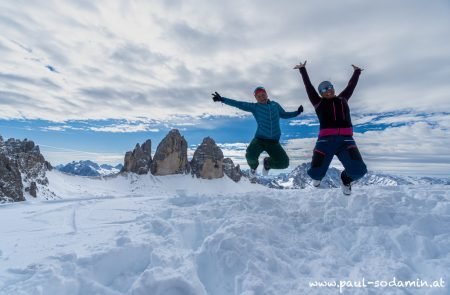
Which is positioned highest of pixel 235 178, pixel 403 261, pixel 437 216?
pixel 437 216

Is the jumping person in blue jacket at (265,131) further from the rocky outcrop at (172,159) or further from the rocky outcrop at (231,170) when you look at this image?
the rocky outcrop at (231,170)

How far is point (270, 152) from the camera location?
12.0 meters

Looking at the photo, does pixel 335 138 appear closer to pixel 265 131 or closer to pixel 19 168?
pixel 265 131

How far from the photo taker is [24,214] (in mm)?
9297

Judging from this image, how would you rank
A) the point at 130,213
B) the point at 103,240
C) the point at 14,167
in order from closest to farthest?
the point at 103,240, the point at 130,213, the point at 14,167

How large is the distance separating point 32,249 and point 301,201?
7.02 meters

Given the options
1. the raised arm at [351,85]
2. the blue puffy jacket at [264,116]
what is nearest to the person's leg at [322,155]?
the raised arm at [351,85]

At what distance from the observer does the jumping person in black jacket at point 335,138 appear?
9273 mm

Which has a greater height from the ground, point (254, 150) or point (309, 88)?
point (309, 88)

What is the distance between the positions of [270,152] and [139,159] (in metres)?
144

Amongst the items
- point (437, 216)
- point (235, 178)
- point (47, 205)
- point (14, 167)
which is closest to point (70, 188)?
point (14, 167)

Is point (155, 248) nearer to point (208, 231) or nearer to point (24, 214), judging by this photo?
point (208, 231)

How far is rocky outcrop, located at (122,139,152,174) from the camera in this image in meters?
148

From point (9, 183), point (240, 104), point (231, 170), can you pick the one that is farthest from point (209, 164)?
point (240, 104)
